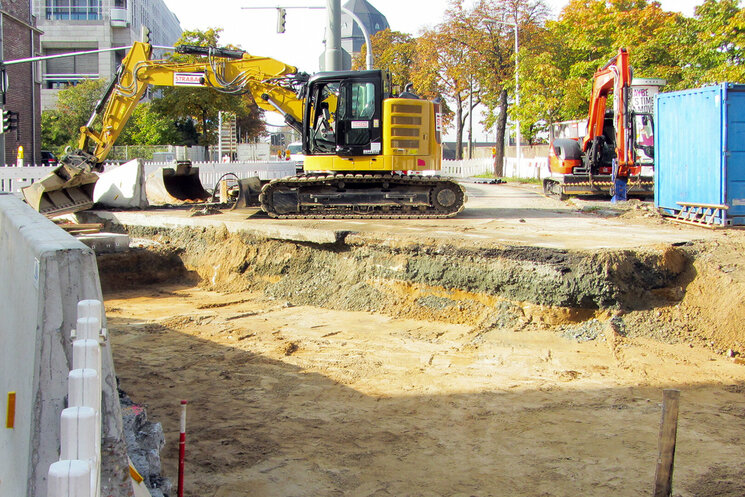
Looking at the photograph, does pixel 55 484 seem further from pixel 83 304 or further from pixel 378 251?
pixel 378 251

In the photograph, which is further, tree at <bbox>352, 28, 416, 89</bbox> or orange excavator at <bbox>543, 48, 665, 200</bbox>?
tree at <bbox>352, 28, 416, 89</bbox>

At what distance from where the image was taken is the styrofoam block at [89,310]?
2.78 meters

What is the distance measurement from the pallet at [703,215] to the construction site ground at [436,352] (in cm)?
35

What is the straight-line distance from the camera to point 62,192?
1403 centimetres

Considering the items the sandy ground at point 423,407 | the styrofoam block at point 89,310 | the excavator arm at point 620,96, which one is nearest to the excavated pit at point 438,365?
the sandy ground at point 423,407

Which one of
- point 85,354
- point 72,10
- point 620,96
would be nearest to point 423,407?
point 85,354

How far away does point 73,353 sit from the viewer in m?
2.65

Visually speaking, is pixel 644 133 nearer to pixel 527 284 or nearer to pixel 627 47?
pixel 627 47

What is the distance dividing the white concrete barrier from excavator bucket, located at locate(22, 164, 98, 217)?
1084cm

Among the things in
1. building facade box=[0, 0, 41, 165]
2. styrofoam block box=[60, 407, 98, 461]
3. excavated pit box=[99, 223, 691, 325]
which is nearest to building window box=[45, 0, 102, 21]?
building facade box=[0, 0, 41, 165]

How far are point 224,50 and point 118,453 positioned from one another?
1207 centimetres

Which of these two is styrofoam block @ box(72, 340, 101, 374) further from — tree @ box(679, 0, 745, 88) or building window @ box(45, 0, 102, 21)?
building window @ box(45, 0, 102, 21)

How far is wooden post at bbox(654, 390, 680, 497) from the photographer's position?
149 inches

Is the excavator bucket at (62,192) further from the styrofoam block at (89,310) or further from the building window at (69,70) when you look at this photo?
the building window at (69,70)
